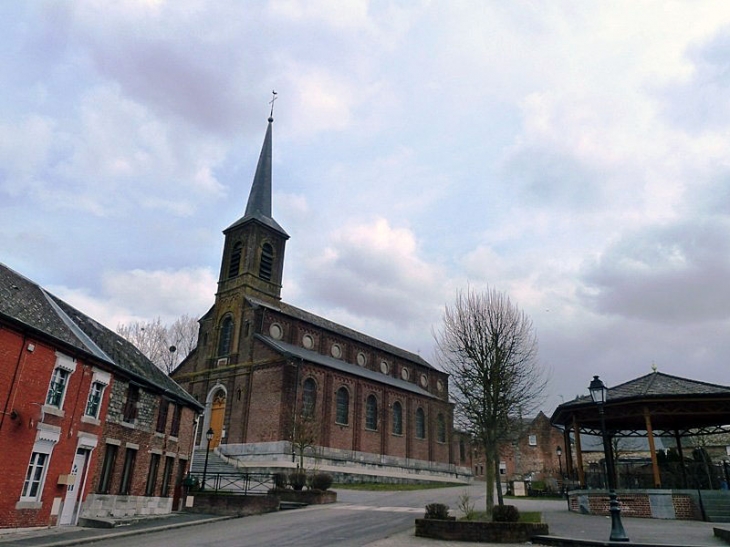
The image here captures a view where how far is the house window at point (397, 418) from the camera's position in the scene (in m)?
44.2

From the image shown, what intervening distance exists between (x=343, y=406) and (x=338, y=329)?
1046 centimetres

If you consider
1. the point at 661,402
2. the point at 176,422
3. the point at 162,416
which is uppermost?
the point at 661,402

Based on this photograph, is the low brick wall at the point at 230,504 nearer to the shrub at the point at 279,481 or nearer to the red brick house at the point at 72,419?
the red brick house at the point at 72,419

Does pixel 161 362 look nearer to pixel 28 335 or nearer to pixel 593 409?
pixel 28 335

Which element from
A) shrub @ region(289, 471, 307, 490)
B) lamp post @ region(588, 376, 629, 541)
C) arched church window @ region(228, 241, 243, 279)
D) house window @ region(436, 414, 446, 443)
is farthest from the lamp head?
house window @ region(436, 414, 446, 443)

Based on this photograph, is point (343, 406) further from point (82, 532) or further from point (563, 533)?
point (563, 533)

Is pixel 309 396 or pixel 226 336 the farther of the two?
pixel 226 336

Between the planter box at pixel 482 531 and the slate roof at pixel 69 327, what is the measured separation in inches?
464

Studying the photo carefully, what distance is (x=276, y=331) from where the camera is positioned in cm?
4031

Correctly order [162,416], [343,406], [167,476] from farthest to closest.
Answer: [343,406], [167,476], [162,416]

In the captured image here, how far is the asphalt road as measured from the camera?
13.2m

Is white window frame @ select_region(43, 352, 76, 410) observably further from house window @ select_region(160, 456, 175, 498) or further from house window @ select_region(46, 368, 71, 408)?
house window @ select_region(160, 456, 175, 498)

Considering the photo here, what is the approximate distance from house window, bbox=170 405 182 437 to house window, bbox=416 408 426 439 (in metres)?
28.2

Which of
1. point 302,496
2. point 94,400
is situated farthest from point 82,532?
point 302,496
